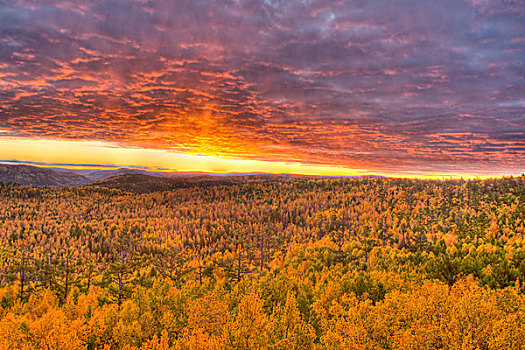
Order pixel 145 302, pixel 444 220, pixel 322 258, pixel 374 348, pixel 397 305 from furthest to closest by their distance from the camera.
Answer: pixel 444 220
pixel 322 258
pixel 145 302
pixel 397 305
pixel 374 348

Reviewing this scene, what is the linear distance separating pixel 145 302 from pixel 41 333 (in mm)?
16215

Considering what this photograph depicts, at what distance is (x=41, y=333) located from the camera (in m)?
36.7

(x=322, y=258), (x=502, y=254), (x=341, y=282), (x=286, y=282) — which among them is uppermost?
(x=502, y=254)

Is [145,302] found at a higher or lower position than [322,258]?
higher

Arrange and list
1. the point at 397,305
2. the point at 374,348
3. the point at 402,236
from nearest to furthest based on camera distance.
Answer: the point at 374,348, the point at 397,305, the point at 402,236

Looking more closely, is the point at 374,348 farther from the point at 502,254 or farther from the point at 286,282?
the point at 502,254

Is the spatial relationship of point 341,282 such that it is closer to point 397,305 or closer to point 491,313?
point 397,305

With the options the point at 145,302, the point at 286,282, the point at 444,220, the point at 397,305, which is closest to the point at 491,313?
the point at 397,305

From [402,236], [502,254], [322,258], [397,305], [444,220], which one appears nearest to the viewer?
[397,305]

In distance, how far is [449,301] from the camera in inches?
1304

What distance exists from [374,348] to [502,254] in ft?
205

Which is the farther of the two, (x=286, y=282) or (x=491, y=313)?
(x=286, y=282)

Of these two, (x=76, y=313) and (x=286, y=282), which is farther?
(x=286, y=282)

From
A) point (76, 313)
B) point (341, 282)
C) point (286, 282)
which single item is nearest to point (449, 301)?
point (341, 282)
